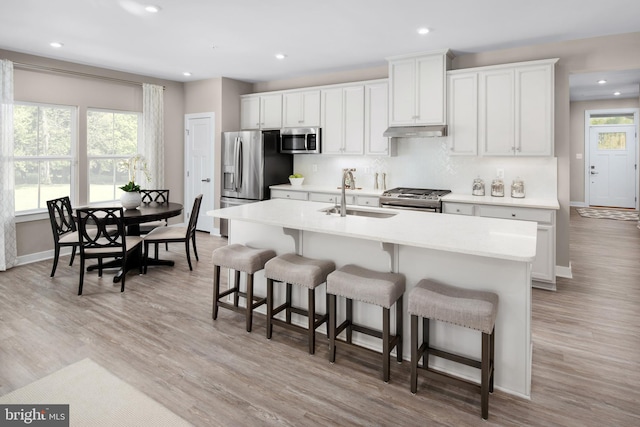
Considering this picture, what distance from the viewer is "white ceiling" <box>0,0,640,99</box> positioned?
3.43 m

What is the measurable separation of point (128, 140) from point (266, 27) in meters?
3.51

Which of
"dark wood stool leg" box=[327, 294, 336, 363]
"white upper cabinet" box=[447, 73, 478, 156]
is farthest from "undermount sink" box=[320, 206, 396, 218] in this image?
"white upper cabinet" box=[447, 73, 478, 156]

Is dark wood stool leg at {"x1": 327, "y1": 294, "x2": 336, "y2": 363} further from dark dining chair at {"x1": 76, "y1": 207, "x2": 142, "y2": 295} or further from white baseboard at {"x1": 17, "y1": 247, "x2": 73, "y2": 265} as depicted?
white baseboard at {"x1": 17, "y1": 247, "x2": 73, "y2": 265}

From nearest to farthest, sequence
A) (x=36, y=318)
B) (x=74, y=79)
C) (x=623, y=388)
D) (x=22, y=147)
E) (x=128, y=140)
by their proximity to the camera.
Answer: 1. (x=623, y=388)
2. (x=36, y=318)
3. (x=22, y=147)
4. (x=74, y=79)
5. (x=128, y=140)

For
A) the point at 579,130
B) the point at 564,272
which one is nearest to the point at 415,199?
the point at 564,272

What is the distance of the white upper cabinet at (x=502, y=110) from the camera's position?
167 inches

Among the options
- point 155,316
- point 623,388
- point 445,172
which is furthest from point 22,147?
point 623,388

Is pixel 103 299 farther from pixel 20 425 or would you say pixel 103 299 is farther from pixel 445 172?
pixel 445 172

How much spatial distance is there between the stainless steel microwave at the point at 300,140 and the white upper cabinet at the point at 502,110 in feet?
6.45

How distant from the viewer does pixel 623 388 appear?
2336 mm

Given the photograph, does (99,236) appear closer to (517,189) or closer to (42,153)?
(42,153)

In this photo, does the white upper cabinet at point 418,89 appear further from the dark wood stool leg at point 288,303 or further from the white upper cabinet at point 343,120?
the dark wood stool leg at point 288,303

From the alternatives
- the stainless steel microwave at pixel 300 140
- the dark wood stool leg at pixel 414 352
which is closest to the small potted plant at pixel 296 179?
the stainless steel microwave at pixel 300 140
